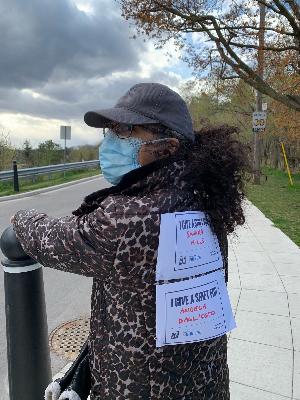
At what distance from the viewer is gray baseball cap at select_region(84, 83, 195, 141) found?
5.05 feet

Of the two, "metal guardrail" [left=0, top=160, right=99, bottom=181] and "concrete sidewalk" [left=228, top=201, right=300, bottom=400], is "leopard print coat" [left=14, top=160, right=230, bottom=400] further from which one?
"metal guardrail" [left=0, top=160, right=99, bottom=181]

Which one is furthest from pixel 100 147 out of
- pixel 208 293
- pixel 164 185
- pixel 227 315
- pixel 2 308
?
pixel 2 308

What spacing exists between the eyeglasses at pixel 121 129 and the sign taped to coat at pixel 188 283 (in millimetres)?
373

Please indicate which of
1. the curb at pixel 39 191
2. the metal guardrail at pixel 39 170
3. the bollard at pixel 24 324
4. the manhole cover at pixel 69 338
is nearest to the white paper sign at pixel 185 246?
the bollard at pixel 24 324

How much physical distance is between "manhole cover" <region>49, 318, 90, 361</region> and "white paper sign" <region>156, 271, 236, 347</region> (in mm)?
2425

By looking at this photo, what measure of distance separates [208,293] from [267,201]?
47.5ft

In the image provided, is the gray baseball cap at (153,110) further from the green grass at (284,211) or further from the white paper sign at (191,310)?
the green grass at (284,211)

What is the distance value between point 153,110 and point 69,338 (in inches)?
122

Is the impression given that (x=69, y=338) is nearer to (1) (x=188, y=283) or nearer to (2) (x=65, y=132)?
(1) (x=188, y=283)

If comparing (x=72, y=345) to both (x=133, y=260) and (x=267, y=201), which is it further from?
(x=267, y=201)

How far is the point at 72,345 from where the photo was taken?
3.89 meters

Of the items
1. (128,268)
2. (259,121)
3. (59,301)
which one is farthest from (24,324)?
(259,121)

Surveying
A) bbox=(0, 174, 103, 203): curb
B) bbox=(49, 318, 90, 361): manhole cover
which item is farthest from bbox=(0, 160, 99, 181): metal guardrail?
bbox=(49, 318, 90, 361): manhole cover

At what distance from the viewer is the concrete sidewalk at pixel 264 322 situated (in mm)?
3230
